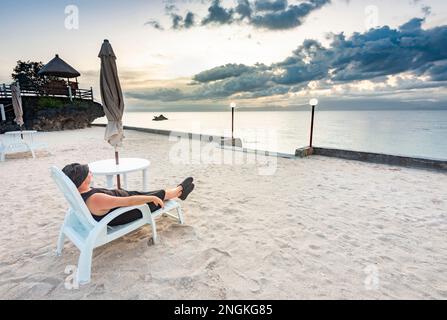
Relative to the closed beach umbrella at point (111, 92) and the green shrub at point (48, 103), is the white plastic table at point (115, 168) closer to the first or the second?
the closed beach umbrella at point (111, 92)

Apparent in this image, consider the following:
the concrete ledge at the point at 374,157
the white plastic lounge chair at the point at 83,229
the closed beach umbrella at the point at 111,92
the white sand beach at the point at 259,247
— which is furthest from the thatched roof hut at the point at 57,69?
the white plastic lounge chair at the point at 83,229

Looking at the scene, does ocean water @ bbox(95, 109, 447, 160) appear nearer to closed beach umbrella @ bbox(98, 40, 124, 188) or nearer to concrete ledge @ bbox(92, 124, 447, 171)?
concrete ledge @ bbox(92, 124, 447, 171)

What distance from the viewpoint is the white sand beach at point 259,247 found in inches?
74.0

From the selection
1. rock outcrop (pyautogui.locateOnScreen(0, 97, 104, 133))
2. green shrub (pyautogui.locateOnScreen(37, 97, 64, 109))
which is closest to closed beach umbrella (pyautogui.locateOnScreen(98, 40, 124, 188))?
rock outcrop (pyautogui.locateOnScreen(0, 97, 104, 133))

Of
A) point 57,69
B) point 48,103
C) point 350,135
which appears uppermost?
point 57,69

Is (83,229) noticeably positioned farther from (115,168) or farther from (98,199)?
(115,168)

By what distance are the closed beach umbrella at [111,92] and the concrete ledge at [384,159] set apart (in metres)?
6.56

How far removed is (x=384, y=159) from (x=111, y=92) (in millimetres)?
7251

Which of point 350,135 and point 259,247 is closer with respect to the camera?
point 259,247

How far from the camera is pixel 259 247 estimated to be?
8.18ft

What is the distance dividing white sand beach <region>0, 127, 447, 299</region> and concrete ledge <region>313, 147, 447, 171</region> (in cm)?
106

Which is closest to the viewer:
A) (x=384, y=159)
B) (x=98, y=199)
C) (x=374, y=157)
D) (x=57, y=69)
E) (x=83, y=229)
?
(x=98, y=199)

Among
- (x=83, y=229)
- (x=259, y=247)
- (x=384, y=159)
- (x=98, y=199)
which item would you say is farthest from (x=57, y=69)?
(x=384, y=159)

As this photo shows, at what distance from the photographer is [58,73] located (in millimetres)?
20812
